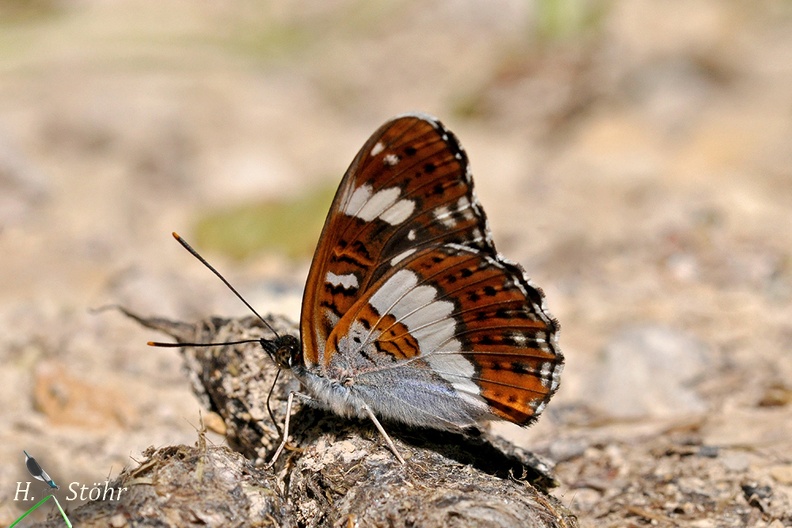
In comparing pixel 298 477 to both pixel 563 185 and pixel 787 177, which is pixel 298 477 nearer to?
pixel 563 185

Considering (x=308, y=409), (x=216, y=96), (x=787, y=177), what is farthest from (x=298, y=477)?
(x=216, y=96)

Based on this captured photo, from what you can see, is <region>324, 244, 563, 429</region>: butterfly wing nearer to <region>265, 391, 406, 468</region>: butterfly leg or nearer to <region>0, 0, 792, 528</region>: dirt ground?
<region>265, 391, 406, 468</region>: butterfly leg

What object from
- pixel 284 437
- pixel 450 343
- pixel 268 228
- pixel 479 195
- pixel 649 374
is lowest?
pixel 284 437

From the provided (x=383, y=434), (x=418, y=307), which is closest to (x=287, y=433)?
(x=383, y=434)

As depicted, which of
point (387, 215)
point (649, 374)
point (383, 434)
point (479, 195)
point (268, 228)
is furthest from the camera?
point (479, 195)

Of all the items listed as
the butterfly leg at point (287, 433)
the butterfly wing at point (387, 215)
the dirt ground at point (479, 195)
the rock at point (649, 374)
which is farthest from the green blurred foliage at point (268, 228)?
the butterfly leg at point (287, 433)

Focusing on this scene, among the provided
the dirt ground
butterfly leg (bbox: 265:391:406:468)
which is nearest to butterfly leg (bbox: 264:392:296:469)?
butterfly leg (bbox: 265:391:406:468)

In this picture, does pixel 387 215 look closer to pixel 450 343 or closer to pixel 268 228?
pixel 450 343
